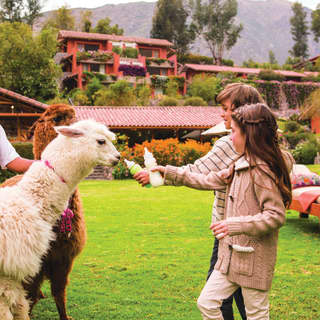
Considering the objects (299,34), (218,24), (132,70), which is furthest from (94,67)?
(299,34)

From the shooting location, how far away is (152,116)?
25.8 m

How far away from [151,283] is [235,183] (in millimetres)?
2531

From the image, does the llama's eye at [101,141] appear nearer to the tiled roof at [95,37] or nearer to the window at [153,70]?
the tiled roof at [95,37]

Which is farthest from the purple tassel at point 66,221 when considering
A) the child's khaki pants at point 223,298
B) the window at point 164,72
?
the window at point 164,72

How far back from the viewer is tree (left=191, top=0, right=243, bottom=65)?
6750 cm

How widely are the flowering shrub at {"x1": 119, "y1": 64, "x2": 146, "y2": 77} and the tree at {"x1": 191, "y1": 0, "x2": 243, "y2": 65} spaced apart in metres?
23.9

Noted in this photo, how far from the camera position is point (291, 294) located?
166 inches

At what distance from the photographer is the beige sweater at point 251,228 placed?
225cm

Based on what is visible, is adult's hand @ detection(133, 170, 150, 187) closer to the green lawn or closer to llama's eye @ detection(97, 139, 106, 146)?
llama's eye @ detection(97, 139, 106, 146)

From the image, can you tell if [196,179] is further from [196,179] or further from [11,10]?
[11,10]

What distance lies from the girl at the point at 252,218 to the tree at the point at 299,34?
8083cm

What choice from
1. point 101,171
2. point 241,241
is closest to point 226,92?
point 241,241

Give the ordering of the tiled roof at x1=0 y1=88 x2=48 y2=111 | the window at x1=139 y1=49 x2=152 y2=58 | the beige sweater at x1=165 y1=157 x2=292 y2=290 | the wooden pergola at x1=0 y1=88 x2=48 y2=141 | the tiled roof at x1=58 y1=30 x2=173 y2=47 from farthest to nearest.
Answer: the window at x1=139 y1=49 x2=152 y2=58 < the tiled roof at x1=58 y1=30 x2=173 y2=47 < the wooden pergola at x1=0 y1=88 x2=48 y2=141 < the tiled roof at x1=0 y1=88 x2=48 y2=111 < the beige sweater at x1=165 y1=157 x2=292 y2=290

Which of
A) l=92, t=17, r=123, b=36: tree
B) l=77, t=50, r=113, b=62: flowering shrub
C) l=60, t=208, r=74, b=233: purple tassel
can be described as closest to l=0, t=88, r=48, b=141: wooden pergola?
l=60, t=208, r=74, b=233: purple tassel
